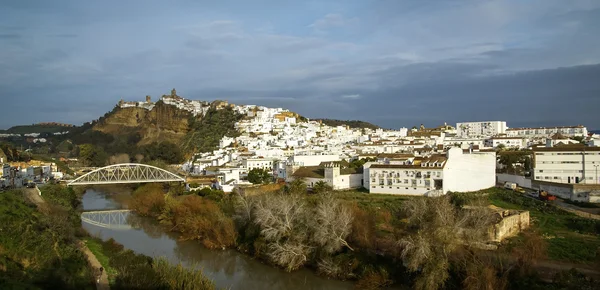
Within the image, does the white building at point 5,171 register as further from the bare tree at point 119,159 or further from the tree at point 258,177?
the bare tree at point 119,159

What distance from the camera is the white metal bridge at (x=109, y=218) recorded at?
1247 inches

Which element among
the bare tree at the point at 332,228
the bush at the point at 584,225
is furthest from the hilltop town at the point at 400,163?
the bare tree at the point at 332,228

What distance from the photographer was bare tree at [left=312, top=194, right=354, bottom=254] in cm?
1902

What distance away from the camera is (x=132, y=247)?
25188 mm

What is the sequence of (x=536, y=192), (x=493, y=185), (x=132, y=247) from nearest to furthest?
(x=132, y=247)
(x=536, y=192)
(x=493, y=185)

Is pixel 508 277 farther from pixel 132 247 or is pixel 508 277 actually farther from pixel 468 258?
pixel 132 247

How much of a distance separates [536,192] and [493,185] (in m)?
4.56

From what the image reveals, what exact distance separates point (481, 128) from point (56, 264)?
77521mm

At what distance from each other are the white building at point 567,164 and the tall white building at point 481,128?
163 feet

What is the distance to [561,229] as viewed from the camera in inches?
796

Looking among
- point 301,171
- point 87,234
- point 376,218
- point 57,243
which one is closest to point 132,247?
point 87,234

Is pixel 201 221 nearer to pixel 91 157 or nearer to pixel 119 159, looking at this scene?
pixel 91 157

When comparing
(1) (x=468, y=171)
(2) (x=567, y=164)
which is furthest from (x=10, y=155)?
(2) (x=567, y=164)

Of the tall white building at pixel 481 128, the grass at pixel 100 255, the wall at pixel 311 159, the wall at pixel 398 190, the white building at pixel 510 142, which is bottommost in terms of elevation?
the grass at pixel 100 255
